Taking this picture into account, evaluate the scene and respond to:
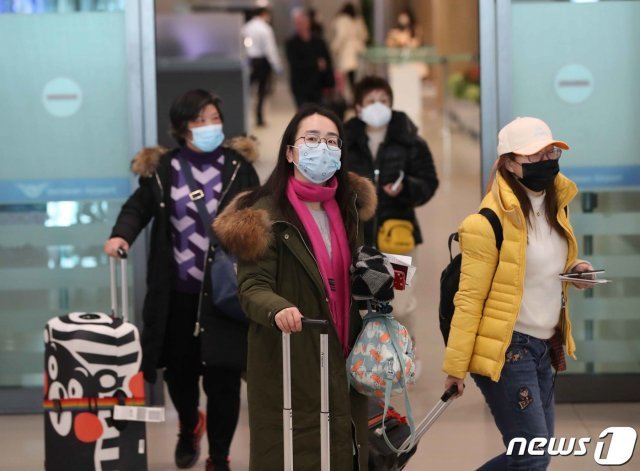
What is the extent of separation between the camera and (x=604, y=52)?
21.3 ft

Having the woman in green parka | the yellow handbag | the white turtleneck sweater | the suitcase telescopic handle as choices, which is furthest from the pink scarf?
the yellow handbag

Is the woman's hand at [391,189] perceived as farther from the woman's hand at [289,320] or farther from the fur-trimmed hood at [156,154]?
the woman's hand at [289,320]

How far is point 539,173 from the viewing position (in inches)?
165

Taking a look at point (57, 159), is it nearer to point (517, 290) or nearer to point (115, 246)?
point (115, 246)

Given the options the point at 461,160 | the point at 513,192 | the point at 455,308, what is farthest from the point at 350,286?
the point at 461,160

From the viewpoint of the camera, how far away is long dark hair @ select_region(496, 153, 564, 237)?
4.21 metres

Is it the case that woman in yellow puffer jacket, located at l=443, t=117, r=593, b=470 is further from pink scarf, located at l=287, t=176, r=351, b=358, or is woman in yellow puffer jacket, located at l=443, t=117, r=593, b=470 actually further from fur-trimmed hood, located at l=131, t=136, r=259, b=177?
fur-trimmed hood, located at l=131, t=136, r=259, b=177

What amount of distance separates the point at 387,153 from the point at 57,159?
68.7 inches

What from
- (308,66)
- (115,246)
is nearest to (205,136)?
(115,246)

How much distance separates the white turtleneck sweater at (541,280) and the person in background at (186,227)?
1550 millimetres

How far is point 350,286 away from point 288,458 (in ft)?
1.91

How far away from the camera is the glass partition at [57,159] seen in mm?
6555

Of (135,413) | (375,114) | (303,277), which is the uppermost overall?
(375,114)

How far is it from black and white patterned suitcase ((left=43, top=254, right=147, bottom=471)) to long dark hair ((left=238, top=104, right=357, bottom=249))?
0.88 meters
